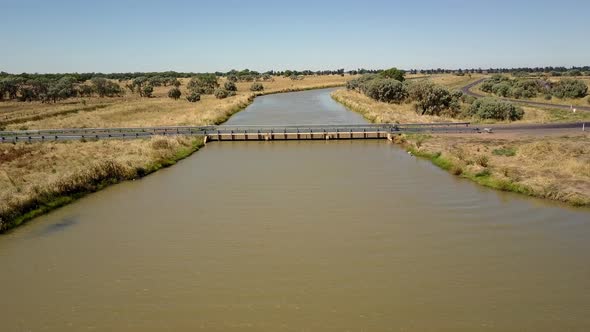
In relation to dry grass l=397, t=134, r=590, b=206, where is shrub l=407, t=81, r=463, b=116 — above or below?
above

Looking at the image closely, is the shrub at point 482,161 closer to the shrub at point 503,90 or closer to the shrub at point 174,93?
the shrub at point 503,90

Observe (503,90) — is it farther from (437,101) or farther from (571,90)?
(437,101)

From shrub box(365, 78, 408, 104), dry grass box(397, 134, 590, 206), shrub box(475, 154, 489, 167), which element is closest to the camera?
dry grass box(397, 134, 590, 206)

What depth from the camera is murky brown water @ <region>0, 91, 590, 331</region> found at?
12.5 m

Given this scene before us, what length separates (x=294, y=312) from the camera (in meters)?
12.7

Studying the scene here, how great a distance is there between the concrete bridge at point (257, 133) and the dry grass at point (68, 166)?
2978 millimetres

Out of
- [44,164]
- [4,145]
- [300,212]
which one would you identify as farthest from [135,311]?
[4,145]

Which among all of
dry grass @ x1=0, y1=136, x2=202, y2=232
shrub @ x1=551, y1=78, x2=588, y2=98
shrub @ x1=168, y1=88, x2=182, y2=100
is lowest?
dry grass @ x1=0, y1=136, x2=202, y2=232

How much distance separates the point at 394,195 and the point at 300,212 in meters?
6.30

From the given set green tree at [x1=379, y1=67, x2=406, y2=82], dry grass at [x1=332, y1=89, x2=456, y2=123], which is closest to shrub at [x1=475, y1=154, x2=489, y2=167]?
dry grass at [x1=332, y1=89, x2=456, y2=123]

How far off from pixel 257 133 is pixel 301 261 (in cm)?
2976

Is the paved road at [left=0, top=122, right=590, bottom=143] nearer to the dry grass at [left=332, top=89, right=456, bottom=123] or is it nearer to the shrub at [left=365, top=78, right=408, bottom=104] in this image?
the dry grass at [left=332, top=89, right=456, bottom=123]

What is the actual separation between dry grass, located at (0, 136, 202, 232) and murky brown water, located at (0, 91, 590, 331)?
1.41 meters

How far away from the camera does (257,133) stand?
146 feet
